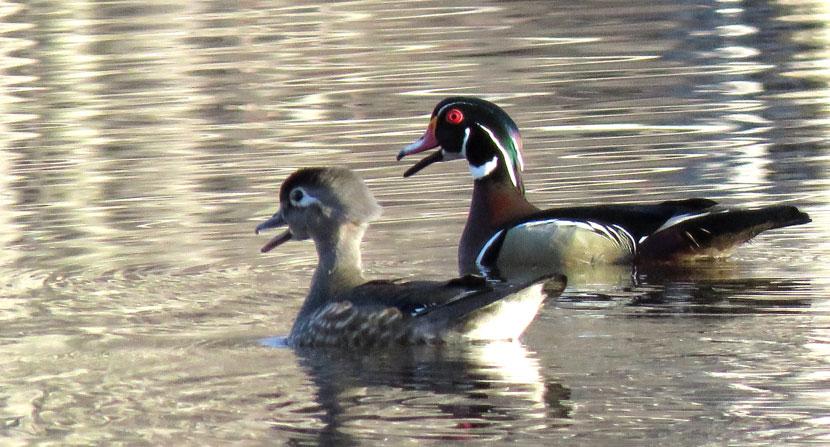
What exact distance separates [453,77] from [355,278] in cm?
1111

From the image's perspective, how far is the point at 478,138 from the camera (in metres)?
12.4

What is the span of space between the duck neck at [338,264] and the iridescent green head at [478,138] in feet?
9.09

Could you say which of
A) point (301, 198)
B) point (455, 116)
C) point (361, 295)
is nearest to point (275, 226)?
point (301, 198)

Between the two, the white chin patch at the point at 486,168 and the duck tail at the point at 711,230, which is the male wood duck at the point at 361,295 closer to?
the duck tail at the point at 711,230

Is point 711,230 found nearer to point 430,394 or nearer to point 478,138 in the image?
point 478,138

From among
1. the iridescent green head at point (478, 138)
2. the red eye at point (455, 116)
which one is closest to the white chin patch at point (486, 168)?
the iridescent green head at point (478, 138)

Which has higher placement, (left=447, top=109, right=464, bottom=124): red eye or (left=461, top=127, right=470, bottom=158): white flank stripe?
(left=447, top=109, right=464, bottom=124): red eye

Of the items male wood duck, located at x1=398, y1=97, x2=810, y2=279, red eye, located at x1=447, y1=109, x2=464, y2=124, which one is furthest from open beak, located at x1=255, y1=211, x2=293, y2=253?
red eye, located at x1=447, y1=109, x2=464, y2=124

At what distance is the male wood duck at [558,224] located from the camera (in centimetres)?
1134

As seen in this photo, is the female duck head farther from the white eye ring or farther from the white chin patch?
the white chin patch

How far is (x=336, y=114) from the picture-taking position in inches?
703

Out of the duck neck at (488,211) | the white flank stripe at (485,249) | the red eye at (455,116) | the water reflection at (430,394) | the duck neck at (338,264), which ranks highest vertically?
the red eye at (455,116)

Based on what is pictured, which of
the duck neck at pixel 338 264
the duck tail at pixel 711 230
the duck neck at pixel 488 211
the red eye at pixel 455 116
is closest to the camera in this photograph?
the duck neck at pixel 338 264

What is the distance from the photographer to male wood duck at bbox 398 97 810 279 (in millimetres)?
11344
